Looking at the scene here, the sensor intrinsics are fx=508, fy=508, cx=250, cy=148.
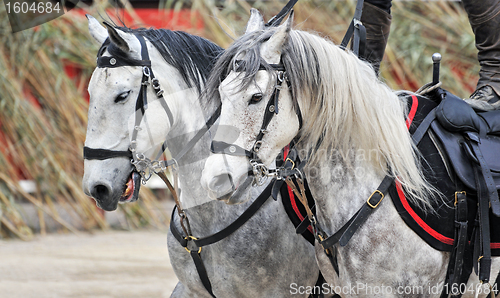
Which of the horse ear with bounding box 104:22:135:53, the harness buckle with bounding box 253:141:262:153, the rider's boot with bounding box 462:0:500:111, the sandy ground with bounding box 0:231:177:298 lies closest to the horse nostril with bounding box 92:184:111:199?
the horse ear with bounding box 104:22:135:53

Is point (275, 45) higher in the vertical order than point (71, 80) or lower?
higher

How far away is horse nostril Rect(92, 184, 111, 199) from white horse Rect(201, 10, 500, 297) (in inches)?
21.7

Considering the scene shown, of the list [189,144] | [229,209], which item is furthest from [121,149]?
[229,209]

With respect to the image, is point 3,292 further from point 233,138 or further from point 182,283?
point 233,138

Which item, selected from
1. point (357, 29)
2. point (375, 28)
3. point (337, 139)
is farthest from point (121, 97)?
point (375, 28)

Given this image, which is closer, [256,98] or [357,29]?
[256,98]

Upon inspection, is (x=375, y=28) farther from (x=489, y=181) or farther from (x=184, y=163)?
(x=184, y=163)

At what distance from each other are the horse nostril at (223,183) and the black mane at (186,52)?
720 millimetres

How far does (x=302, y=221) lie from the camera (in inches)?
76.4

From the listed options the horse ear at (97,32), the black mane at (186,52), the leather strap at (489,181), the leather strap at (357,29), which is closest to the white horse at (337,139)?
the leather strap at (489,181)

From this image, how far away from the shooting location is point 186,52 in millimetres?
2148

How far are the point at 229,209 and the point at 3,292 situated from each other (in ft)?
8.25

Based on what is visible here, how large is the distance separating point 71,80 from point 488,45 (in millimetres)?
4339

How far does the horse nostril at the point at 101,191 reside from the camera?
6.18ft
